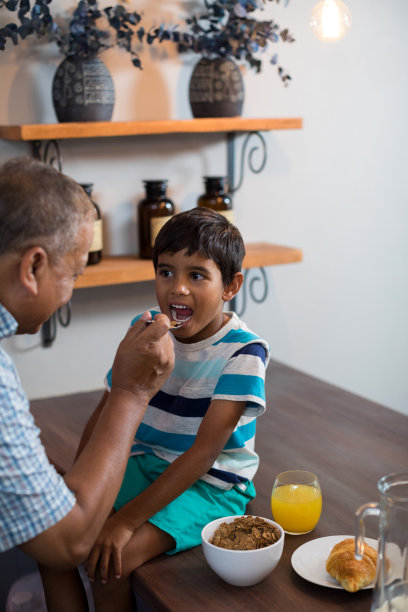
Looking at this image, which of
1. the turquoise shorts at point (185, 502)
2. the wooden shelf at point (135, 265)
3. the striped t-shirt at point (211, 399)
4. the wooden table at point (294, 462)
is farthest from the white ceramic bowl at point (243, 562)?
the wooden shelf at point (135, 265)

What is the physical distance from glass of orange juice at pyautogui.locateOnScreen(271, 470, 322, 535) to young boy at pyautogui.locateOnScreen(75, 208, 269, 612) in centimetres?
10

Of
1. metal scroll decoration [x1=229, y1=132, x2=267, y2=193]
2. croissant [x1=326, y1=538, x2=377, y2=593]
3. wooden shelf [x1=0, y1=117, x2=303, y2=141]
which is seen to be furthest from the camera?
metal scroll decoration [x1=229, y1=132, x2=267, y2=193]

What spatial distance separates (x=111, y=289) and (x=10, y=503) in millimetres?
1345

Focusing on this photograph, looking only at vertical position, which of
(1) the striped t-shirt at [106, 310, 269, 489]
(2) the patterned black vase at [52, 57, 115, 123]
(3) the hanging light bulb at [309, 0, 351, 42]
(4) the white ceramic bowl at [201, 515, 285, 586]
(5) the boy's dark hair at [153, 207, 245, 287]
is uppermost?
(3) the hanging light bulb at [309, 0, 351, 42]

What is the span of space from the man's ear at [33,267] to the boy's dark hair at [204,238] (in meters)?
0.44

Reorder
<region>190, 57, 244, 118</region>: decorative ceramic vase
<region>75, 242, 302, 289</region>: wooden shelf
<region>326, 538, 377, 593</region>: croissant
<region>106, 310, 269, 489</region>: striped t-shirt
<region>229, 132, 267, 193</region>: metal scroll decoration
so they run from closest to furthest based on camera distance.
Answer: <region>326, 538, 377, 593</region>: croissant < <region>106, 310, 269, 489</region>: striped t-shirt < <region>75, 242, 302, 289</region>: wooden shelf < <region>190, 57, 244, 118</region>: decorative ceramic vase < <region>229, 132, 267, 193</region>: metal scroll decoration

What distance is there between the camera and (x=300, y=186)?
2539 millimetres

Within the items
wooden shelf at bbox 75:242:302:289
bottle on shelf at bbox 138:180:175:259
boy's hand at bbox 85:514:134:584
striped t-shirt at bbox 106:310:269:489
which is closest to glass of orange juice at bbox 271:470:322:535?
striped t-shirt at bbox 106:310:269:489

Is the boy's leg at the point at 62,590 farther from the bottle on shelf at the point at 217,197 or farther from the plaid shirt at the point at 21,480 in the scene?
the bottle on shelf at the point at 217,197

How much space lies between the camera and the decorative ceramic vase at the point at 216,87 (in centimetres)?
212

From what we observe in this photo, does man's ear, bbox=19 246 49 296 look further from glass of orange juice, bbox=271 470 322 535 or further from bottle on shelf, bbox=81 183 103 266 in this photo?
bottle on shelf, bbox=81 183 103 266

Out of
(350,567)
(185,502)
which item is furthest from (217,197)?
(350,567)

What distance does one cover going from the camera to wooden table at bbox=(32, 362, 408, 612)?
3.81ft

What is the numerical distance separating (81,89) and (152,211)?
0.39 meters
